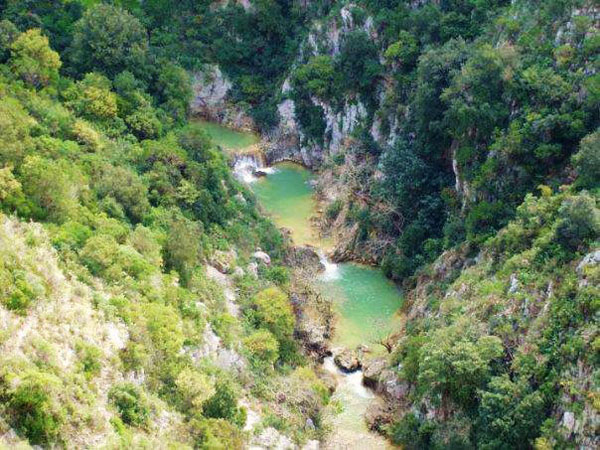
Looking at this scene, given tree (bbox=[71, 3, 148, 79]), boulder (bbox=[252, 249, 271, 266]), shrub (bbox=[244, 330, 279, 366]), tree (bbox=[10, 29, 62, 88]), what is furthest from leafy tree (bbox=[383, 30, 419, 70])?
shrub (bbox=[244, 330, 279, 366])

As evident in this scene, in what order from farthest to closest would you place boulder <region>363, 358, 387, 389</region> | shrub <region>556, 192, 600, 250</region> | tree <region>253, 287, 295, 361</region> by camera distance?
boulder <region>363, 358, 387, 389</region> → tree <region>253, 287, 295, 361</region> → shrub <region>556, 192, 600, 250</region>

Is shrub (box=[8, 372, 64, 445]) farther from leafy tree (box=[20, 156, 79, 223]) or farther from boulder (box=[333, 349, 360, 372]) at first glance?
boulder (box=[333, 349, 360, 372])

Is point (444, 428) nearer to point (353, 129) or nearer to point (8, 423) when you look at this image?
point (8, 423)

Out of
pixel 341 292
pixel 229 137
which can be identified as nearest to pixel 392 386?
pixel 341 292

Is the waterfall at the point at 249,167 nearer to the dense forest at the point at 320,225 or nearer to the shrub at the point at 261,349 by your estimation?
the dense forest at the point at 320,225

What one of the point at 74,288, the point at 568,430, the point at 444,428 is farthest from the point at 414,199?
the point at 74,288

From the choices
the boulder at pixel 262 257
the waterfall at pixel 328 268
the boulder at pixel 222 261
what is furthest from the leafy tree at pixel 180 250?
the waterfall at pixel 328 268

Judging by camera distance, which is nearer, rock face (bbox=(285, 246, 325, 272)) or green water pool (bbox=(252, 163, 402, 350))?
green water pool (bbox=(252, 163, 402, 350))
